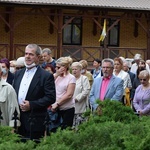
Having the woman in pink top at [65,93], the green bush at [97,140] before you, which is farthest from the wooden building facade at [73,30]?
the green bush at [97,140]

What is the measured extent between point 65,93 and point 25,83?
8.11 ft

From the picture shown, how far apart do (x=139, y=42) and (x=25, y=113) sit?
25546 millimetres

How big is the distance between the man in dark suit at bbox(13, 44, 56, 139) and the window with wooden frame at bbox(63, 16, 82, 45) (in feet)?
77.6

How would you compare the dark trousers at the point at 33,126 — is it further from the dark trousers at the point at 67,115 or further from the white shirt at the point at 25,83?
the dark trousers at the point at 67,115

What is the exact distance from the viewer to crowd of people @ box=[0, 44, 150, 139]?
7852 millimetres

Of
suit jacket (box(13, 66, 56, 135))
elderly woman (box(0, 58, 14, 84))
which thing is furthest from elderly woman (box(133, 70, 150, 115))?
suit jacket (box(13, 66, 56, 135))

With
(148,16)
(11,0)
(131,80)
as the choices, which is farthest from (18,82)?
(148,16)

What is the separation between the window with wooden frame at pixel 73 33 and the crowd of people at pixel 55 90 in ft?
56.3

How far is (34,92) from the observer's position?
797 cm

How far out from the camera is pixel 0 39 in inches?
1174

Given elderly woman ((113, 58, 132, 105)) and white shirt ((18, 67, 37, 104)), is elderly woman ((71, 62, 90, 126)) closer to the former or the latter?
Result: elderly woman ((113, 58, 132, 105))

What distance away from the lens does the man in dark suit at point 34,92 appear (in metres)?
7.91

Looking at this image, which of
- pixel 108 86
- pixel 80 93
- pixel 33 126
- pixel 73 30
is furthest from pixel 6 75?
pixel 73 30

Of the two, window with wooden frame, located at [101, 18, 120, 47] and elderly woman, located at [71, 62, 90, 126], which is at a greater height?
window with wooden frame, located at [101, 18, 120, 47]
